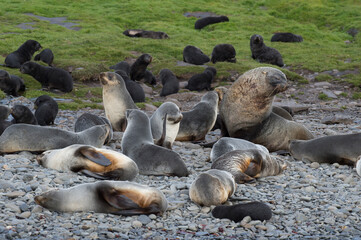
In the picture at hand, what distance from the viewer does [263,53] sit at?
23.5 metres

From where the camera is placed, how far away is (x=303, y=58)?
78.3ft

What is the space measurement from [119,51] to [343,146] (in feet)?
49.9

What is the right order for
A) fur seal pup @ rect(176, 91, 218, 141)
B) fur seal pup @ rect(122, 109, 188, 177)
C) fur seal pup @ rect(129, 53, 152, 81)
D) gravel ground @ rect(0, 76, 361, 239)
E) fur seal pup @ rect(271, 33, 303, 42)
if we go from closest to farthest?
gravel ground @ rect(0, 76, 361, 239) → fur seal pup @ rect(122, 109, 188, 177) → fur seal pup @ rect(176, 91, 218, 141) → fur seal pup @ rect(129, 53, 152, 81) → fur seal pup @ rect(271, 33, 303, 42)

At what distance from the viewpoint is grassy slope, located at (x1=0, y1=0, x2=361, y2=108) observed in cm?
2075

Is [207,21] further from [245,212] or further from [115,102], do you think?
[245,212]

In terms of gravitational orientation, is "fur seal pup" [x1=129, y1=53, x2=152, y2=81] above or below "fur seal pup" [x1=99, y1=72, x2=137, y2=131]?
below

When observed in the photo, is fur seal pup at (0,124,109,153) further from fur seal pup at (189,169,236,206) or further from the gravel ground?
fur seal pup at (189,169,236,206)

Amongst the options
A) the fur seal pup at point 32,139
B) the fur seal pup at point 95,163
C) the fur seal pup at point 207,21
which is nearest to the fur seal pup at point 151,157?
the fur seal pup at point 95,163

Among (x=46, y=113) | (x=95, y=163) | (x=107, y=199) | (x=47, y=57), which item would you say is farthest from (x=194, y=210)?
(x=47, y=57)

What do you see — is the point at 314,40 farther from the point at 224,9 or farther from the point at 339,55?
the point at 224,9

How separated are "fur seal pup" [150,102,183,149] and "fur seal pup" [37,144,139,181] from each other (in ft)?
6.22

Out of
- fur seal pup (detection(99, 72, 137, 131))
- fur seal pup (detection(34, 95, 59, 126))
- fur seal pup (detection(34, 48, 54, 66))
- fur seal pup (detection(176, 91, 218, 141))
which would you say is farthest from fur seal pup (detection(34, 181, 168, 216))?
fur seal pup (detection(34, 48, 54, 66))

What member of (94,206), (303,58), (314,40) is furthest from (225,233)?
(314,40)

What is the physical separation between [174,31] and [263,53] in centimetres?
951
